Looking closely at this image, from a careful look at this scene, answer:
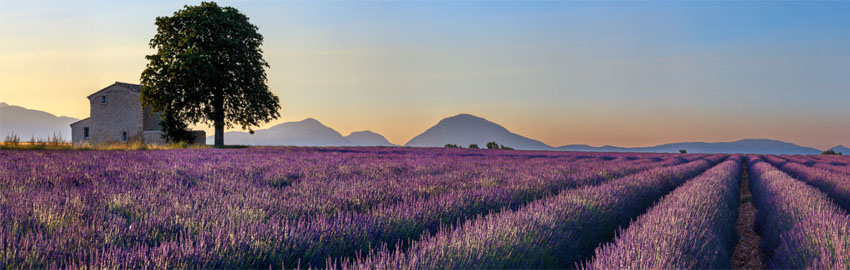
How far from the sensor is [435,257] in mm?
2111

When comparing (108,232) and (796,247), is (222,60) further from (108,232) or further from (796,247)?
(796,247)

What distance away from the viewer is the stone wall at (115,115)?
Answer: 30.5m

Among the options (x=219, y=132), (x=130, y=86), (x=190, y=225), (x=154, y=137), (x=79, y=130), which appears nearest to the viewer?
(x=190, y=225)

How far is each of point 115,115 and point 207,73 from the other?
15.9 meters

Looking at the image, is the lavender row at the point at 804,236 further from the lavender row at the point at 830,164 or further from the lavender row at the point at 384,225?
the lavender row at the point at 830,164

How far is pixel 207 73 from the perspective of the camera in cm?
2144

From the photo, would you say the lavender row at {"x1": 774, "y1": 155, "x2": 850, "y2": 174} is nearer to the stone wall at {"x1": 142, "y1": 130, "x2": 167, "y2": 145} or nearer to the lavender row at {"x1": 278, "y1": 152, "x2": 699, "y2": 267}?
the lavender row at {"x1": 278, "y1": 152, "x2": 699, "y2": 267}

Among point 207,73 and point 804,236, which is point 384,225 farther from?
point 207,73

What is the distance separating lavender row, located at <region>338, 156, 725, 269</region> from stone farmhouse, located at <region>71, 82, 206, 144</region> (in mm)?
32510

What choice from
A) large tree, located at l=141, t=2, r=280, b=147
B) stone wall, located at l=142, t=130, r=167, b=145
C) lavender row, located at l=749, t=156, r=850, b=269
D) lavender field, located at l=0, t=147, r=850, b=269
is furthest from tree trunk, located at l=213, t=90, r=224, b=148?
lavender row, located at l=749, t=156, r=850, b=269

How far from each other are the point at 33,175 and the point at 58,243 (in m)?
4.37

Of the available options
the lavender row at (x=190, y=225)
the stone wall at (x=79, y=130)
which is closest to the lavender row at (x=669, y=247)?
the lavender row at (x=190, y=225)

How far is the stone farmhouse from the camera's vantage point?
100ft

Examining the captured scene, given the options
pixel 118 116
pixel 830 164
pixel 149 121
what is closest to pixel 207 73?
pixel 149 121
